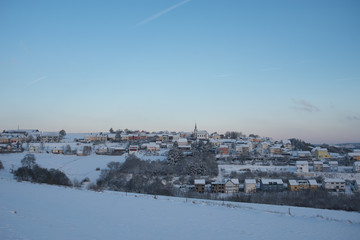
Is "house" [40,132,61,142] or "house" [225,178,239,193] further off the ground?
"house" [40,132,61,142]

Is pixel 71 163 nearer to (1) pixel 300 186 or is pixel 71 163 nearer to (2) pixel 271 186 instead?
(2) pixel 271 186

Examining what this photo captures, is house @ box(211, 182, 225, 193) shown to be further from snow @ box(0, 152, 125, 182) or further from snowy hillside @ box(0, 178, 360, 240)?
snowy hillside @ box(0, 178, 360, 240)

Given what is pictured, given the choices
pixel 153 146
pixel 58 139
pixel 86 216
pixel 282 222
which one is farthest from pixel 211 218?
pixel 58 139

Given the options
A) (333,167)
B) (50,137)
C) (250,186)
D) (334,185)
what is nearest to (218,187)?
(250,186)

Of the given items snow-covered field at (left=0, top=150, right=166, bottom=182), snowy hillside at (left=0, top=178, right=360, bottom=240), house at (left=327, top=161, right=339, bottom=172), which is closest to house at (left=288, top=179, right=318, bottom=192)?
house at (left=327, top=161, right=339, bottom=172)

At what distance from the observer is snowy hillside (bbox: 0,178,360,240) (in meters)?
5.08

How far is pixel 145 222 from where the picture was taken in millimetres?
6281

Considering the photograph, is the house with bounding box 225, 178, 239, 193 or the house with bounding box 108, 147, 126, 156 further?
the house with bounding box 108, 147, 126, 156

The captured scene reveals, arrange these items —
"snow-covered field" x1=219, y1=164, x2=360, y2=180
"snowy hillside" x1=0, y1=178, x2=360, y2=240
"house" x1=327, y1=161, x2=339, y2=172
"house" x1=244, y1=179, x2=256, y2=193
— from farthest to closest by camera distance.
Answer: "house" x1=327, y1=161, x2=339, y2=172 → "snow-covered field" x1=219, y1=164, x2=360, y2=180 → "house" x1=244, y1=179, x2=256, y2=193 → "snowy hillside" x1=0, y1=178, x2=360, y2=240

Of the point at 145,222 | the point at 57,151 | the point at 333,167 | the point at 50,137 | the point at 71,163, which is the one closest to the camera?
the point at 145,222

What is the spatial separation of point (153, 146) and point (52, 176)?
21.4 metres

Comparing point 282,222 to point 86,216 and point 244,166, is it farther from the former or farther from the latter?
point 244,166

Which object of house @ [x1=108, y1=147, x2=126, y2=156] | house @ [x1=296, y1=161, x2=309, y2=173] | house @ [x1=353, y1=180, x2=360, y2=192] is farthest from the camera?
house @ [x1=108, y1=147, x2=126, y2=156]

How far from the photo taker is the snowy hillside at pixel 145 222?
16.7ft
